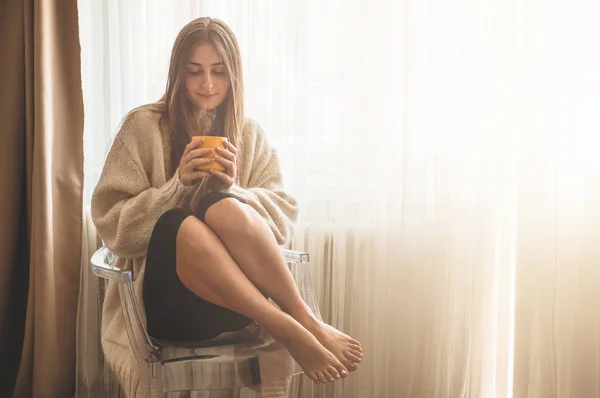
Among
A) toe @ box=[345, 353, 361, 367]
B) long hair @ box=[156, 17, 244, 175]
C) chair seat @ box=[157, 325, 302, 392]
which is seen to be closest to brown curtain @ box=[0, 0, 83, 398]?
long hair @ box=[156, 17, 244, 175]

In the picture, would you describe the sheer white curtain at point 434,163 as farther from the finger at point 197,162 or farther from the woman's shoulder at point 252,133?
the finger at point 197,162

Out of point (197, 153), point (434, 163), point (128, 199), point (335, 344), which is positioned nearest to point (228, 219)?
point (197, 153)

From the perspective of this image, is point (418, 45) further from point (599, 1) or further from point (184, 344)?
point (184, 344)

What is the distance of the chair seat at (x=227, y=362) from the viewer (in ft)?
4.81

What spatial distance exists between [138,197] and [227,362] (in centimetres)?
45

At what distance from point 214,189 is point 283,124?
0.51m

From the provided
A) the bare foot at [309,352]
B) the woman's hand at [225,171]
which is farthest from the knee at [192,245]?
the bare foot at [309,352]

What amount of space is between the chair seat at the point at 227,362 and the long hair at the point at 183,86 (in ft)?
1.41

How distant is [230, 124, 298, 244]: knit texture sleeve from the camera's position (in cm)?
159

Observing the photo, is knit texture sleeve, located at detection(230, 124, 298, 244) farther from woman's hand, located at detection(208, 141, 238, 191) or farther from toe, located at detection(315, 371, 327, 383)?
toe, located at detection(315, 371, 327, 383)

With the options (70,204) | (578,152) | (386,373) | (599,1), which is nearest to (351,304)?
(386,373)

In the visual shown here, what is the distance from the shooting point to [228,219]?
146cm

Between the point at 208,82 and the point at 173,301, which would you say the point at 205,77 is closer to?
the point at 208,82

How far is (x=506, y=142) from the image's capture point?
1825mm
